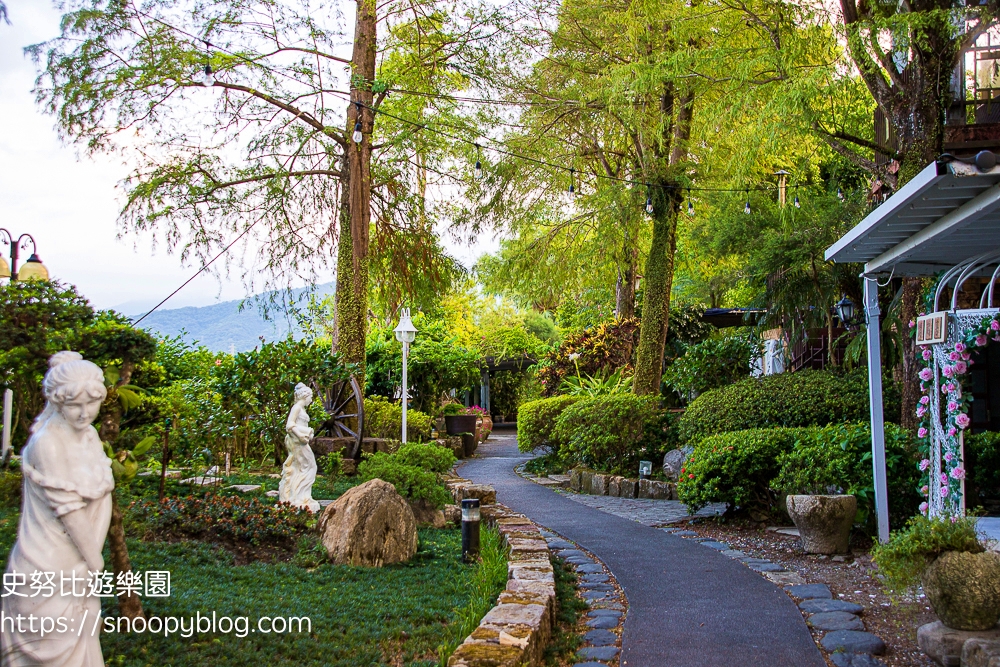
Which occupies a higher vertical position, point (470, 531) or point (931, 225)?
point (931, 225)

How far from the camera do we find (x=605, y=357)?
54.6 feet

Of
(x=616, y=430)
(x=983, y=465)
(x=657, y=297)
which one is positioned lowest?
(x=983, y=465)

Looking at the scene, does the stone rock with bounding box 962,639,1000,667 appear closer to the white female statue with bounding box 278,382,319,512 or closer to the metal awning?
the metal awning

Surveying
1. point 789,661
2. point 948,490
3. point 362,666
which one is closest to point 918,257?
point 948,490

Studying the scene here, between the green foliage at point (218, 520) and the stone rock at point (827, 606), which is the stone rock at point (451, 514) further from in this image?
the stone rock at point (827, 606)

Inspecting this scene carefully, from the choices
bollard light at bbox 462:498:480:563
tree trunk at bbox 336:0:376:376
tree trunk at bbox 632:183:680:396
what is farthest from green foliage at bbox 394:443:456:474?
tree trunk at bbox 632:183:680:396

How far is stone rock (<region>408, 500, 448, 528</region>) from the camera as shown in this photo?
7.59 meters

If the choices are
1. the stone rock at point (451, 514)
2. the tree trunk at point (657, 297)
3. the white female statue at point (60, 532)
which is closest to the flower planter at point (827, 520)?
the stone rock at point (451, 514)

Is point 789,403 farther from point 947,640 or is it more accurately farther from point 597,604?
point 947,640

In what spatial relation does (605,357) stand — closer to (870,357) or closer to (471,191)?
(471,191)

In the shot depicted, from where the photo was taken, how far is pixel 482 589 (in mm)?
5121

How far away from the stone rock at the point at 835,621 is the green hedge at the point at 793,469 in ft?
A: 6.81

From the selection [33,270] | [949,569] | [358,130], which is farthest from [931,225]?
[33,270]

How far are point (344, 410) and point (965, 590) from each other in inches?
362
